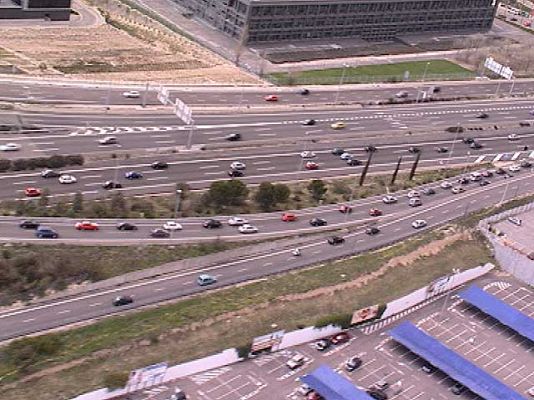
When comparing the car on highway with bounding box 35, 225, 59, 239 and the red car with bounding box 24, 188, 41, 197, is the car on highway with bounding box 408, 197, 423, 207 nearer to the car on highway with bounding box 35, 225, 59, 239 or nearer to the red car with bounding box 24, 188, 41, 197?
the red car with bounding box 24, 188, 41, 197

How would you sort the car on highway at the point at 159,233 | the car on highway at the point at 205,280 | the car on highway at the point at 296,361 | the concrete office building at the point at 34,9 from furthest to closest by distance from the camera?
the concrete office building at the point at 34,9
the car on highway at the point at 159,233
the car on highway at the point at 205,280
the car on highway at the point at 296,361

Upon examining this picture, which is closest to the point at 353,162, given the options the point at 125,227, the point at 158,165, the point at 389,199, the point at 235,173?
the point at 389,199

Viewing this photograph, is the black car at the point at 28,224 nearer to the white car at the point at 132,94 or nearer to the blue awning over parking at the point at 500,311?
the white car at the point at 132,94

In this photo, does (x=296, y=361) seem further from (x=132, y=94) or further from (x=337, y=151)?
(x=132, y=94)

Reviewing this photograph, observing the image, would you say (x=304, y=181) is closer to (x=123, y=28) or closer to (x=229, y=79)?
(x=229, y=79)

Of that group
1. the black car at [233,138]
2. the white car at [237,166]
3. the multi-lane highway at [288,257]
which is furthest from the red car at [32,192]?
the black car at [233,138]

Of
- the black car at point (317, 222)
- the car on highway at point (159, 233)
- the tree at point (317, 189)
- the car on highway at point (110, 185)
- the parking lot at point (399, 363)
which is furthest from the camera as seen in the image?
the tree at point (317, 189)

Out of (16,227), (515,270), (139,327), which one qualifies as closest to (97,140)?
(16,227)
